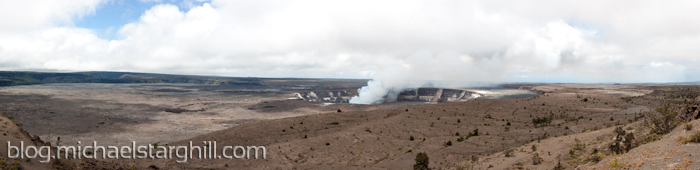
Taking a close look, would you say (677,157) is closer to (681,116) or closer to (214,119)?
(681,116)

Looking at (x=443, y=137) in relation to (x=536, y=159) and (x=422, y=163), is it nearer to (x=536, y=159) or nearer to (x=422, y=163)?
(x=422, y=163)

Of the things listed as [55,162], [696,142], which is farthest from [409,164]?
[55,162]

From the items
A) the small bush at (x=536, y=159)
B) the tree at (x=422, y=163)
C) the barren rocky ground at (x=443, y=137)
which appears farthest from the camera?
the tree at (x=422, y=163)

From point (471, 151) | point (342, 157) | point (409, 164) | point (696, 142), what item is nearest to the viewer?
point (696, 142)

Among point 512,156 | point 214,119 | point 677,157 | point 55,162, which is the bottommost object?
point 214,119

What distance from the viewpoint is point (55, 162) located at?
13.0 metres

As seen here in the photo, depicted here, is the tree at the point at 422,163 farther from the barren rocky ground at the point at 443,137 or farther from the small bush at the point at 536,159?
the small bush at the point at 536,159

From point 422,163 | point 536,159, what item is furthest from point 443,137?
point 536,159

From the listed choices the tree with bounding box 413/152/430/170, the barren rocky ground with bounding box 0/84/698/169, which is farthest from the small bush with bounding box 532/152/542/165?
the tree with bounding box 413/152/430/170

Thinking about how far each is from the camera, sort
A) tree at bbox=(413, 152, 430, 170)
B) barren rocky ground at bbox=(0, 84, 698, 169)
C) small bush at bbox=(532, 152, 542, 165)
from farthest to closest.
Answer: tree at bbox=(413, 152, 430, 170) < small bush at bbox=(532, 152, 542, 165) < barren rocky ground at bbox=(0, 84, 698, 169)

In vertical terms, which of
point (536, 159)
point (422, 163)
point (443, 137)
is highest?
point (536, 159)

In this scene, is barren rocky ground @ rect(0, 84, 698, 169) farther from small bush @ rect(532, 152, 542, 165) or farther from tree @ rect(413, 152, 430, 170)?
tree @ rect(413, 152, 430, 170)

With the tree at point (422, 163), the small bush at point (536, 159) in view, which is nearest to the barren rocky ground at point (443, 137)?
the small bush at point (536, 159)

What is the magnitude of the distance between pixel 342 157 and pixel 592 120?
97.4 ft
